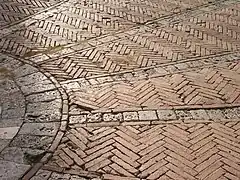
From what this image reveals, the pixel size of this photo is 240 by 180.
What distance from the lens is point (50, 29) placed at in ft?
23.4

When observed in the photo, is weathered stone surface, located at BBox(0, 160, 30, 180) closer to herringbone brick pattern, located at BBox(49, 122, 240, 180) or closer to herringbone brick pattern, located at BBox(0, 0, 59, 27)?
herringbone brick pattern, located at BBox(49, 122, 240, 180)

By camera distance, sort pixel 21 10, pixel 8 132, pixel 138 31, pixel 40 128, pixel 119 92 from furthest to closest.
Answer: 1. pixel 21 10
2. pixel 138 31
3. pixel 119 92
4. pixel 40 128
5. pixel 8 132

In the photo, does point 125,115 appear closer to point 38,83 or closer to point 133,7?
point 38,83

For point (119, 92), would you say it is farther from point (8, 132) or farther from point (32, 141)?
point (8, 132)

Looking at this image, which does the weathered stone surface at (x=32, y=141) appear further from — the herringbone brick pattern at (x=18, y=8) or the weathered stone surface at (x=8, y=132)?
the herringbone brick pattern at (x=18, y=8)

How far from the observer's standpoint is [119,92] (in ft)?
16.8

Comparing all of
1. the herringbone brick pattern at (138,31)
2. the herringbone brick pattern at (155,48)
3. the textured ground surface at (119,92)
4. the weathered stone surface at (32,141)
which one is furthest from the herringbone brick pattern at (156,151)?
the herringbone brick pattern at (138,31)

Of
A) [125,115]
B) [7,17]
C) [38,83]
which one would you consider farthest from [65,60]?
[7,17]

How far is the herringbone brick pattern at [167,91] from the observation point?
4.86 meters

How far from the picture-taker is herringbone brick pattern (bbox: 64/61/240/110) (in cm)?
486

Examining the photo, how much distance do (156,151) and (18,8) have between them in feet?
18.6

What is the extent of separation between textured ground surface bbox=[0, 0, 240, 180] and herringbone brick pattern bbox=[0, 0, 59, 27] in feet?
0.15

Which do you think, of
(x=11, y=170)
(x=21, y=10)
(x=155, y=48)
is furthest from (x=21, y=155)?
(x=21, y=10)

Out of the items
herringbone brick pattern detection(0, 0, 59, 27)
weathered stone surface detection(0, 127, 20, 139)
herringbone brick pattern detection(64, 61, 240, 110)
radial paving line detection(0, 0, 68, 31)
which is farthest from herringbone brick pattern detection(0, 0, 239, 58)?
weathered stone surface detection(0, 127, 20, 139)
